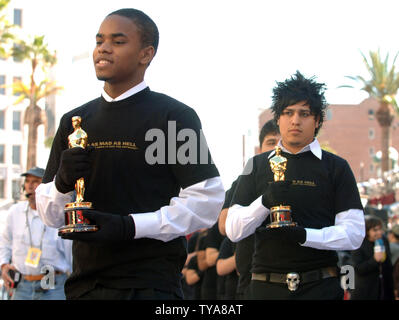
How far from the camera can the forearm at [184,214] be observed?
3775 mm

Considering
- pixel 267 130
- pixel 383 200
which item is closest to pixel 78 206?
pixel 267 130

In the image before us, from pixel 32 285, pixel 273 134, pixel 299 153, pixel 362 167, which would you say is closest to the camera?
pixel 299 153

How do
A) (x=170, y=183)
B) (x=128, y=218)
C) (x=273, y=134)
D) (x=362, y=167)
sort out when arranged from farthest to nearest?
(x=362, y=167) < (x=273, y=134) < (x=170, y=183) < (x=128, y=218)

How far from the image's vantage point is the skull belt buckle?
5.42 m

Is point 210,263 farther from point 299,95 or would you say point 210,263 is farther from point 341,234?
point 341,234

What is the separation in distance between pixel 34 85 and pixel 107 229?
2085 inches

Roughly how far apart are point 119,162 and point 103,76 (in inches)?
17.7

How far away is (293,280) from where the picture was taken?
5.43 meters

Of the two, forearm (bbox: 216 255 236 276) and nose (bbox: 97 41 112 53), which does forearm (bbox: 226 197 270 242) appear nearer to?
nose (bbox: 97 41 112 53)

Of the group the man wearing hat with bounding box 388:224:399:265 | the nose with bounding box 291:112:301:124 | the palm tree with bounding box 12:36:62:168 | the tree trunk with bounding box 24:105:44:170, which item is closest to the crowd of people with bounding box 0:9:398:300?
the nose with bounding box 291:112:301:124

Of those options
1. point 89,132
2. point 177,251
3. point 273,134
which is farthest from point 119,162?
point 273,134

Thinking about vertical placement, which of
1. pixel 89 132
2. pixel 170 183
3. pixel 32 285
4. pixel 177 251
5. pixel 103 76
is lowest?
pixel 32 285
